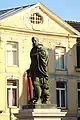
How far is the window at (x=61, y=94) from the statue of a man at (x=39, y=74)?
21969mm

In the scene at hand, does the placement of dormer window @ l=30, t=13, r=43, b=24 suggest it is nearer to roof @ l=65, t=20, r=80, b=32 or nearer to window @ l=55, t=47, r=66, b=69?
window @ l=55, t=47, r=66, b=69

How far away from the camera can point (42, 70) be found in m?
20.4

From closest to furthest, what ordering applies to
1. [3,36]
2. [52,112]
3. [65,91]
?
[52,112] → [3,36] → [65,91]

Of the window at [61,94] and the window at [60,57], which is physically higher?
the window at [60,57]

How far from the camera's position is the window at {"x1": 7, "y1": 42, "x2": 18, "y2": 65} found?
39963mm

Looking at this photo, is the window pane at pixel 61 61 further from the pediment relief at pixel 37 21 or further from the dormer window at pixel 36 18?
the dormer window at pixel 36 18

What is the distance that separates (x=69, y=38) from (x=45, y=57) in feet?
76.2

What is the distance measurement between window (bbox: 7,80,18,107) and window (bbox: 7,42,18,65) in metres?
1.35

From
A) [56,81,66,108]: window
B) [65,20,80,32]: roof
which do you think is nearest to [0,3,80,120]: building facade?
[56,81,66,108]: window

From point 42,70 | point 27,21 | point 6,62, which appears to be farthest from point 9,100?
point 42,70

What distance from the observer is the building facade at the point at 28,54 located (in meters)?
39.6

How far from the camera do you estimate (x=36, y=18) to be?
136 feet

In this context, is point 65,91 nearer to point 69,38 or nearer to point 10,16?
point 69,38

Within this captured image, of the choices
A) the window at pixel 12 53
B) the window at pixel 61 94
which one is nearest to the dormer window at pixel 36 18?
the window at pixel 12 53
